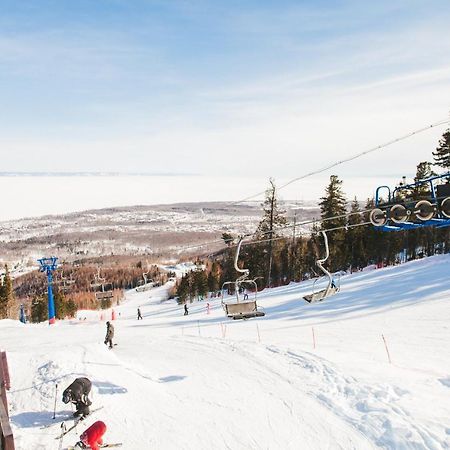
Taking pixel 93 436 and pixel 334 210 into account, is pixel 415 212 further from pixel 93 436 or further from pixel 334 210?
pixel 334 210

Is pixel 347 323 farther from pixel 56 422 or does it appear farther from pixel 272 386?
pixel 56 422

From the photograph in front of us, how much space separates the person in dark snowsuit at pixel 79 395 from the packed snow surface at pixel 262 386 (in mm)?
317

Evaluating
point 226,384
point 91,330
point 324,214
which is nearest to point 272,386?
point 226,384

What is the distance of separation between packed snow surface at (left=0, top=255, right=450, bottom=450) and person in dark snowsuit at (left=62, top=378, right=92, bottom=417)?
32cm

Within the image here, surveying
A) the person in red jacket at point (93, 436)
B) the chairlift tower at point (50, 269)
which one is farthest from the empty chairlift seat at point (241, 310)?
the chairlift tower at point (50, 269)

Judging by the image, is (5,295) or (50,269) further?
(5,295)

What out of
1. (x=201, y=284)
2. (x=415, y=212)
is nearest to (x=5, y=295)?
(x=201, y=284)

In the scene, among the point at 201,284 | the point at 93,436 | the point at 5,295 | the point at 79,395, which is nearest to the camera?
the point at 93,436

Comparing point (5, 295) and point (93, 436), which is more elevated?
point (93, 436)

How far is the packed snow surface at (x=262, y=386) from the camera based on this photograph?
10984mm

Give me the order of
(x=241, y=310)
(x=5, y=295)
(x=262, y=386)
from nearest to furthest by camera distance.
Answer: (x=262, y=386) < (x=241, y=310) < (x=5, y=295)

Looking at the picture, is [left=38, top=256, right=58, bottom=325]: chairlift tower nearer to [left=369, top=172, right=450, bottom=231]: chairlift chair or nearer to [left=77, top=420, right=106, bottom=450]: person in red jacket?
[left=77, top=420, right=106, bottom=450]: person in red jacket

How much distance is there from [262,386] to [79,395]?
557 centimetres

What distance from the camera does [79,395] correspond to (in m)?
11.6
